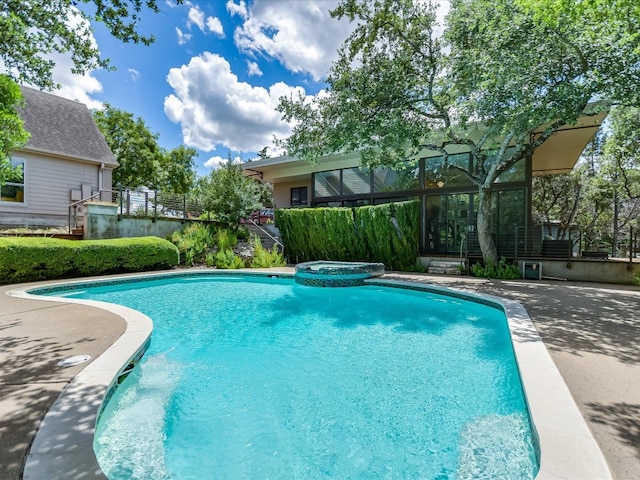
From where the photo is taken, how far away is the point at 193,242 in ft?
47.5

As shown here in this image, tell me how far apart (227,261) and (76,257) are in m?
5.10

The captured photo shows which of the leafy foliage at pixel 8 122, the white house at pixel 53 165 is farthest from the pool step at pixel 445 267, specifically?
the white house at pixel 53 165

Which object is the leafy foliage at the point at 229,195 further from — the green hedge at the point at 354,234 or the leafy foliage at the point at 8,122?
the leafy foliage at the point at 8,122

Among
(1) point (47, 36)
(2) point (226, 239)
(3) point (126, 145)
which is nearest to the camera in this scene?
(1) point (47, 36)

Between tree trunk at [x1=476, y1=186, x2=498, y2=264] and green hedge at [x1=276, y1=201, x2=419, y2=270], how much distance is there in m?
2.24

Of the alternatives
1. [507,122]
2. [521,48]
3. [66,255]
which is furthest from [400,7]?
[66,255]

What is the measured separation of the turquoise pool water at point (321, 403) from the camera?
8.56 feet

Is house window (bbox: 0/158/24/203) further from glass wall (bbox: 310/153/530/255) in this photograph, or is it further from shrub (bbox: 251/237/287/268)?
glass wall (bbox: 310/153/530/255)

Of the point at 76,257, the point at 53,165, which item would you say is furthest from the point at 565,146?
the point at 53,165

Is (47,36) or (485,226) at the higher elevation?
(47,36)

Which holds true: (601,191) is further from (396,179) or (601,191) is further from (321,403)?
(321,403)

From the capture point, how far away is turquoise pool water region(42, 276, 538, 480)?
2.61 metres

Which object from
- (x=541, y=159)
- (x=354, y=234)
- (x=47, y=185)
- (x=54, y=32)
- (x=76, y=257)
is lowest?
(x=76, y=257)

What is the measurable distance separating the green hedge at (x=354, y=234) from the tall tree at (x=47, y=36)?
9737 millimetres
